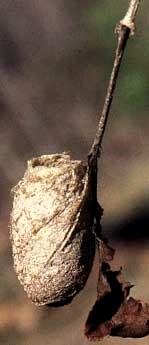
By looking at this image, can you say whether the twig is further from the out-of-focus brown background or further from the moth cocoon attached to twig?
the out-of-focus brown background

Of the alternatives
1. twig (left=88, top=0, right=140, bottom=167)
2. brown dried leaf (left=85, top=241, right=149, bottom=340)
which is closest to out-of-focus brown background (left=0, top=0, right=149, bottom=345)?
brown dried leaf (left=85, top=241, right=149, bottom=340)

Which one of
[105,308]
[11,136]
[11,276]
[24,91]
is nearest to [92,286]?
[11,276]

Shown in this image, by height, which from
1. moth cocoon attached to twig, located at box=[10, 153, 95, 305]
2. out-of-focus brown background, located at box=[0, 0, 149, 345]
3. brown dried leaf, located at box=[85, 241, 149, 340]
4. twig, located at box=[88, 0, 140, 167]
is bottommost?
brown dried leaf, located at box=[85, 241, 149, 340]

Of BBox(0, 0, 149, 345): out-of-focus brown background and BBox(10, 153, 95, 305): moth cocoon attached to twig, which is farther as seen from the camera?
BBox(0, 0, 149, 345): out-of-focus brown background

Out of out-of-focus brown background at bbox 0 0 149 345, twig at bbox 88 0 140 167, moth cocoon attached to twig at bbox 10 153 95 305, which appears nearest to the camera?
twig at bbox 88 0 140 167

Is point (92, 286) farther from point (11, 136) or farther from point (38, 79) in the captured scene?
point (38, 79)

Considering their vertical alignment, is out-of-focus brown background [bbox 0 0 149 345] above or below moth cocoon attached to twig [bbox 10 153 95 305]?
above
